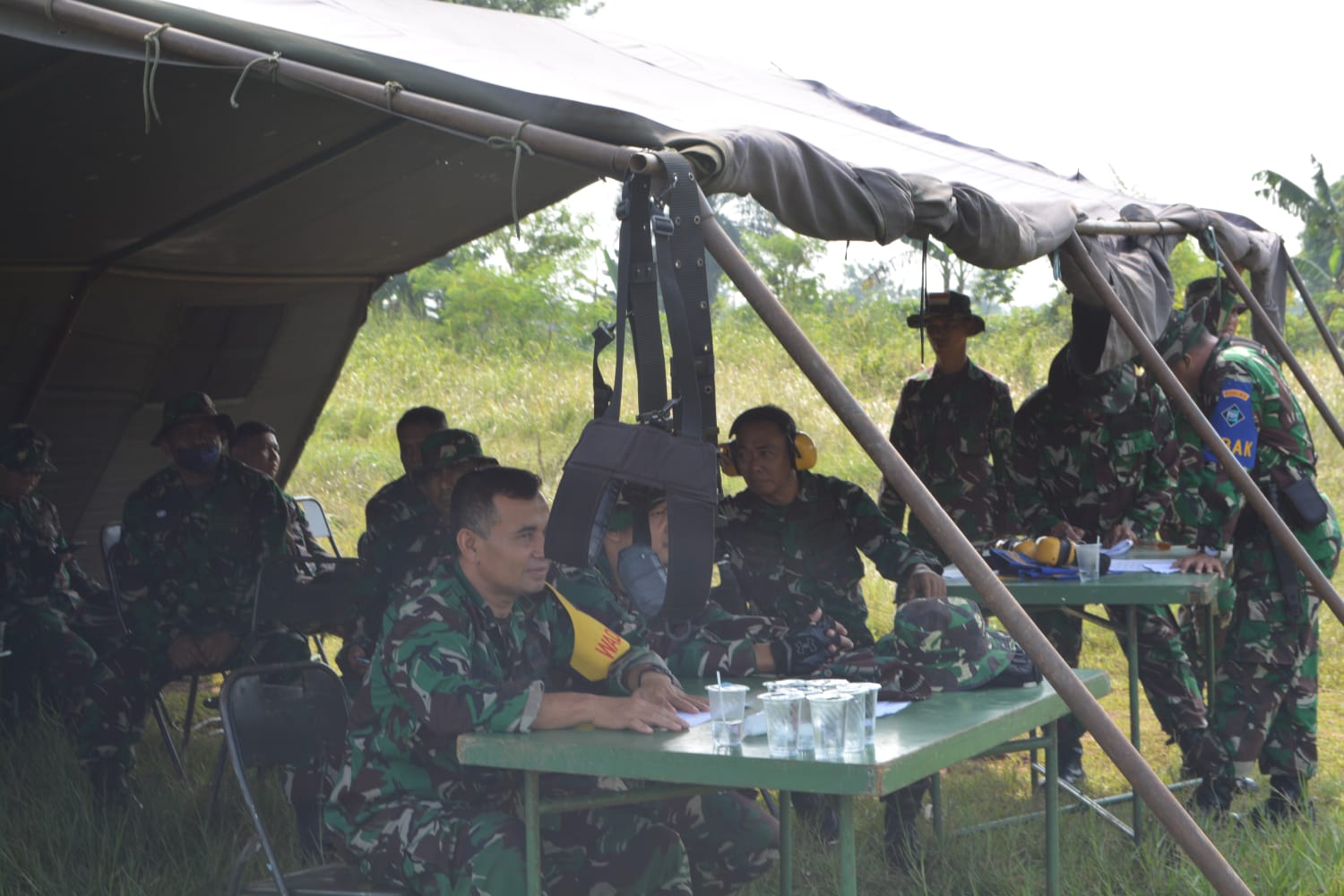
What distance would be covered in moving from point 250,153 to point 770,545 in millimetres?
2610

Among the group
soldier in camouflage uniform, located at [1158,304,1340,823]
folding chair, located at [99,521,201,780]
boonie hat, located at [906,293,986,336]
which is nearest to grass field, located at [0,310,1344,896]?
folding chair, located at [99,521,201,780]

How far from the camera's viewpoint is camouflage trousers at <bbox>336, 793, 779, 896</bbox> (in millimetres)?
3018

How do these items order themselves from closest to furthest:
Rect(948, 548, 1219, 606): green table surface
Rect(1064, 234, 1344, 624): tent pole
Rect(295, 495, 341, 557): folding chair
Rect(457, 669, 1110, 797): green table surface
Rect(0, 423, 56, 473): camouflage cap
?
Rect(457, 669, 1110, 797): green table surface
Rect(1064, 234, 1344, 624): tent pole
Rect(948, 548, 1219, 606): green table surface
Rect(0, 423, 56, 473): camouflage cap
Rect(295, 495, 341, 557): folding chair

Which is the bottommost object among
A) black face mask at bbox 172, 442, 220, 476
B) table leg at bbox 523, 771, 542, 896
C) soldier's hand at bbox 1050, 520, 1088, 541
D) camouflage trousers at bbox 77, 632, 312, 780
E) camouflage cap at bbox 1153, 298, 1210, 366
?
camouflage trousers at bbox 77, 632, 312, 780

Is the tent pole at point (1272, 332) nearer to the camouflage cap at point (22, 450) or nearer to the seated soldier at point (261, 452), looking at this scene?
the seated soldier at point (261, 452)

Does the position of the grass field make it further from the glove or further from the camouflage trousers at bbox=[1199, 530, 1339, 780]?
the glove

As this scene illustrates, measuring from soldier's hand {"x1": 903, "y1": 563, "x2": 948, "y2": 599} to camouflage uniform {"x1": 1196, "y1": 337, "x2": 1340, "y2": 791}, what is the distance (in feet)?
3.67

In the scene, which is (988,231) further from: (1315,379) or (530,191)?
(1315,379)

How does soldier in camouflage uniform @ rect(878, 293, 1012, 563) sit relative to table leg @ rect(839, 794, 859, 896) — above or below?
above

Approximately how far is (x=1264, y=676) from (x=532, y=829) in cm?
320

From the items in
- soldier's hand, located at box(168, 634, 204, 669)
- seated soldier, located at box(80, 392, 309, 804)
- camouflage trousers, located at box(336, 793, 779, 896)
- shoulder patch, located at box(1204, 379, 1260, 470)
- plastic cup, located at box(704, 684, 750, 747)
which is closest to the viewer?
plastic cup, located at box(704, 684, 750, 747)

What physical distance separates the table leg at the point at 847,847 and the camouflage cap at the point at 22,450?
15.8ft

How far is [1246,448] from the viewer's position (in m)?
4.89

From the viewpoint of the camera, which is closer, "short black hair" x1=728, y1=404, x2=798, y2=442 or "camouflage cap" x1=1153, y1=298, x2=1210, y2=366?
"short black hair" x1=728, y1=404, x2=798, y2=442
